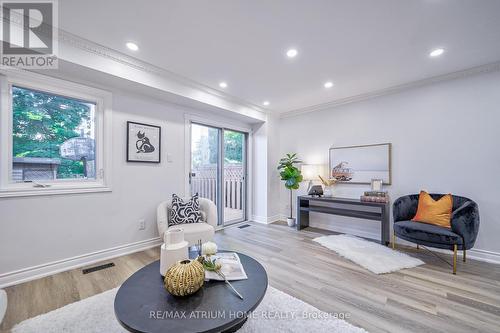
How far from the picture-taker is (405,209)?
9.95 feet

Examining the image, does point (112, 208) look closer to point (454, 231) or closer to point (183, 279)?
point (183, 279)

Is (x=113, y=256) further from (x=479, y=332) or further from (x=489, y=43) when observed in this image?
(x=489, y=43)

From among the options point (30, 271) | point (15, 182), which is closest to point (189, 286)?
point (30, 271)

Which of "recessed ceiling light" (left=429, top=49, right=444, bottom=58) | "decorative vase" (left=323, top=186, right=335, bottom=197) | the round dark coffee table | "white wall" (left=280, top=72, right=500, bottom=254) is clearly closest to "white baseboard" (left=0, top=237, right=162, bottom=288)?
the round dark coffee table

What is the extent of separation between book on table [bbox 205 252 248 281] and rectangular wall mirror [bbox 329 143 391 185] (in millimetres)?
2946

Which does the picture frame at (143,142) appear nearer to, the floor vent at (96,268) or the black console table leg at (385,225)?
the floor vent at (96,268)

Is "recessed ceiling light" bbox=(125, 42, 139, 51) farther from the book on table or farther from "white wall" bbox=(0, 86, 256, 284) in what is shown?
the book on table

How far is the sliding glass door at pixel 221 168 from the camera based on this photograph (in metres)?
3.97

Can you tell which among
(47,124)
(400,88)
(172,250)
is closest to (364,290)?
(172,250)

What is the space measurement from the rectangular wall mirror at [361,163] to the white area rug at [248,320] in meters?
2.65

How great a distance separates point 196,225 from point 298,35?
2575 mm

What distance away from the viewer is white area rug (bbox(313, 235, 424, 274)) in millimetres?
2516

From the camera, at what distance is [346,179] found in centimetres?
390

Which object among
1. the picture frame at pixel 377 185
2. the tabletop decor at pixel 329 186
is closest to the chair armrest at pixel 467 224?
the picture frame at pixel 377 185
